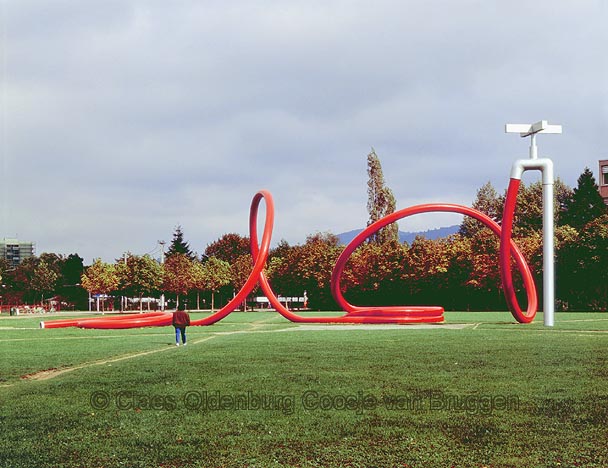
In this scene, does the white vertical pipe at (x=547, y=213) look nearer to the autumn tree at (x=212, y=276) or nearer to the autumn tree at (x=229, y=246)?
the autumn tree at (x=212, y=276)

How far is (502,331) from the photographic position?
27.7 metres

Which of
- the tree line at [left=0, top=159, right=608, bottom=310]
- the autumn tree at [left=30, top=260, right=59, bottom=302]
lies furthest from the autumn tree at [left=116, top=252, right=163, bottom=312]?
the autumn tree at [left=30, top=260, right=59, bottom=302]

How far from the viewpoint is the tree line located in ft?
192

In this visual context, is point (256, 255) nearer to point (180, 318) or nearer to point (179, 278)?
point (180, 318)

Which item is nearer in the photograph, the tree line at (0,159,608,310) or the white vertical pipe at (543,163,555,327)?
the white vertical pipe at (543,163,555,327)

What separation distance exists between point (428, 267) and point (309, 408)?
5165 centimetres

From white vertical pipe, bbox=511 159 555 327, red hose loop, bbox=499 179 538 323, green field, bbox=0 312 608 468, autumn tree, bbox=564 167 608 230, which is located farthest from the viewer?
autumn tree, bbox=564 167 608 230

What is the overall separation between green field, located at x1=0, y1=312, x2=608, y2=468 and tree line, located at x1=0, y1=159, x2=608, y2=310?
1611 inches

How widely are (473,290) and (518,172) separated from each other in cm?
3436

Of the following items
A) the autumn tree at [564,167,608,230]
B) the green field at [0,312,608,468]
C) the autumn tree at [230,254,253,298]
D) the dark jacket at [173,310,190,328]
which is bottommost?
the green field at [0,312,608,468]

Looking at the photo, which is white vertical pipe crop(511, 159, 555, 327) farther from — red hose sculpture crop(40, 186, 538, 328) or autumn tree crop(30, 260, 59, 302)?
autumn tree crop(30, 260, 59, 302)

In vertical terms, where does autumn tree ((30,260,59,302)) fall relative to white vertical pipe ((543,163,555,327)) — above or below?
below

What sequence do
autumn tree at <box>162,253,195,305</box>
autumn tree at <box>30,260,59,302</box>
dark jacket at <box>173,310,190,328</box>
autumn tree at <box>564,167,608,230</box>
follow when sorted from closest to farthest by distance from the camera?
dark jacket at <box>173,310,190,328</box>
autumn tree at <box>162,253,195,305</box>
autumn tree at <box>564,167,608,230</box>
autumn tree at <box>30,260,59,302</box>

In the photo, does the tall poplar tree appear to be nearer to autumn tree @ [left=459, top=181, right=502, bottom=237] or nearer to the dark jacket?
autumn tree @ [left=459, top=181, right=502, bottom=237]
